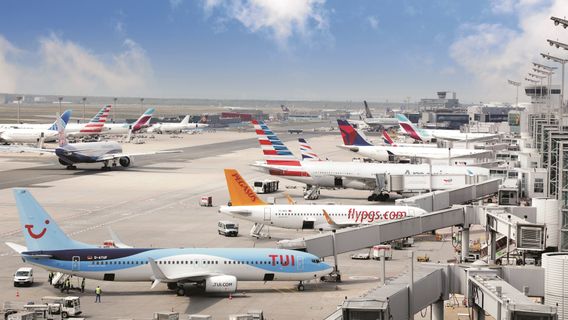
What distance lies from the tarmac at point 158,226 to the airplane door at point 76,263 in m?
1.97

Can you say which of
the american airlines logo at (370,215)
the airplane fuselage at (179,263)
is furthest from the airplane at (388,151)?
the airplane fuselage at (179,263)

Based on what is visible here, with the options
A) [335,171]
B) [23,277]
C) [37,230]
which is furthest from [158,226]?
[37,230]

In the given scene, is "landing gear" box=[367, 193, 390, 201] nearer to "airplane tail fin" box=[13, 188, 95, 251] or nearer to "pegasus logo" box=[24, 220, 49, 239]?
"airplane tail fin" box=[13, 188, 95, 251]

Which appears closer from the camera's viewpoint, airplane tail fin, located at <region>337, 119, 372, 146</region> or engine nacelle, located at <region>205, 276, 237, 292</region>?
engine nacelle, located at <region>205, 276, 237, 292</region>

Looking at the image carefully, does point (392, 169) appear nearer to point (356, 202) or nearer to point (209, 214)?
→ point (356, 202)

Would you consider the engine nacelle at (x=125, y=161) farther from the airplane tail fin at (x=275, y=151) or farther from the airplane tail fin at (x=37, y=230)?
the airplane tail fin at (x=37, y=230)

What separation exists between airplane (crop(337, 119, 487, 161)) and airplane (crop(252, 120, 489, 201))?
30839 mm

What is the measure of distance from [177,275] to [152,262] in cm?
245

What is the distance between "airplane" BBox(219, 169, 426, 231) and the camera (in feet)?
240

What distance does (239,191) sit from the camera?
73.4m

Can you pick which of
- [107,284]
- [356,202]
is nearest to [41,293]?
[107,284]

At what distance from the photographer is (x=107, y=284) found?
57.8 metres

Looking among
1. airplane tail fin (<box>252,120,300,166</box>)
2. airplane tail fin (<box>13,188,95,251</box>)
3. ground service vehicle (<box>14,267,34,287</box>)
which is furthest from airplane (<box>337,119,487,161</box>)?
airplane tail fin (<box>13,188,95,251</box>)

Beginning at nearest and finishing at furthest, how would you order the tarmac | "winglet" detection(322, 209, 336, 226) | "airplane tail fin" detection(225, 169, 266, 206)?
the tarmac
"airplane tail fin" detection(225, 169, 266, 206)
"winglet" detection(322, 209, 336, 226)
